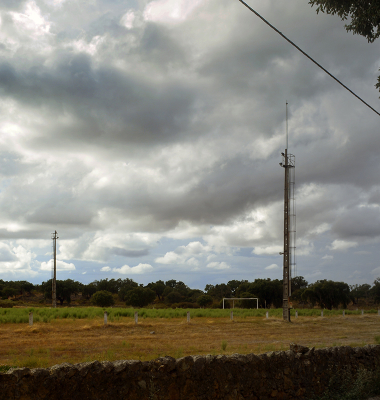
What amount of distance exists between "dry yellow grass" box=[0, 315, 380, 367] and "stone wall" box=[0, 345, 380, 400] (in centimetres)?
519

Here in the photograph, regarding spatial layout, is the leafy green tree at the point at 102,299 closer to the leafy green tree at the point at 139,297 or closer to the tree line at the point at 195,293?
the tree line at the point at 195,293

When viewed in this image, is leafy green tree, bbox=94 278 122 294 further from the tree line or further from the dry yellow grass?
the dry yellow grass

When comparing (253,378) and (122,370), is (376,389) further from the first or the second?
(122,370)

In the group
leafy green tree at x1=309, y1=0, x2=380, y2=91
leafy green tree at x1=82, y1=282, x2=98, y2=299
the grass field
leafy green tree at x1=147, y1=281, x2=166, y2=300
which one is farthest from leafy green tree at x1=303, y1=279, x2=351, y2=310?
leafy green tree at x1=309, y1=0, x2=380, y2=91

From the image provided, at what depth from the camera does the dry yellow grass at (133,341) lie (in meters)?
13.2

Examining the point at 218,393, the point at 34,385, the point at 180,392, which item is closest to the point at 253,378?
the point at 218,393

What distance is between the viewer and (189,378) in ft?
22.6

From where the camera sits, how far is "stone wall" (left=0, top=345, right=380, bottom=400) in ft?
19.9

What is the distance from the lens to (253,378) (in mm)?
7531

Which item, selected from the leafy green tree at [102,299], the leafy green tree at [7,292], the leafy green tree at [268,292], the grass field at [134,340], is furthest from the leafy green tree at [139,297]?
the grass field at [134,340]

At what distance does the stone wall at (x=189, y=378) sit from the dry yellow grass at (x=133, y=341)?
519 centimetres

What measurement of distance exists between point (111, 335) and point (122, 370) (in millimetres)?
15272

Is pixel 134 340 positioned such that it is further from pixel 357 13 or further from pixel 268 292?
pixel 268 292

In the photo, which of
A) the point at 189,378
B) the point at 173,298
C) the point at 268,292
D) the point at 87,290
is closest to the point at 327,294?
the point at 268,292
